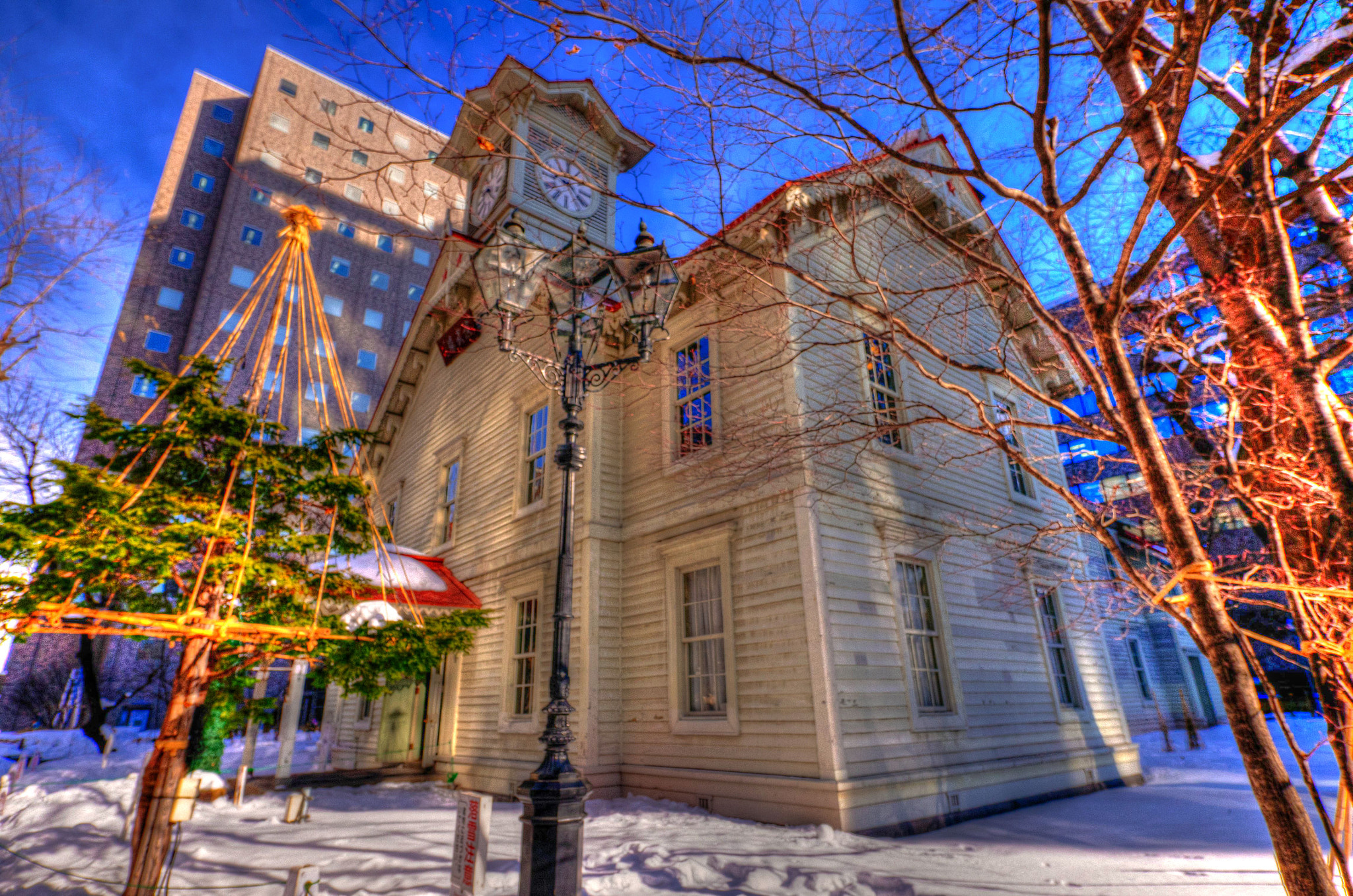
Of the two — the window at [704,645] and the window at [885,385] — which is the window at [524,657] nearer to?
the window at [704,645]

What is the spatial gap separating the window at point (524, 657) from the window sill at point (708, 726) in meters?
3.19

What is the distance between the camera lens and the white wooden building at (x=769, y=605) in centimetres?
790

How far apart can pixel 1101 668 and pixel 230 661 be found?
13585 mm

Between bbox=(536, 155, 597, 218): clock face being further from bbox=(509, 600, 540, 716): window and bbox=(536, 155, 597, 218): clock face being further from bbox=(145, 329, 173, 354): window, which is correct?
bbox=(145, 329, 173, 354): window

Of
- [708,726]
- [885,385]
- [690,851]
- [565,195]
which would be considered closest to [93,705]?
[565,195]

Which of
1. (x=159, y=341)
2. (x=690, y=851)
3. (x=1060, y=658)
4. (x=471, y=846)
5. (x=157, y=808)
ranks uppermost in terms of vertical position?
(x=159, y=341)

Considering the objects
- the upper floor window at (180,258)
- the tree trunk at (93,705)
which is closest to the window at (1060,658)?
the tree trunk at (93,705)

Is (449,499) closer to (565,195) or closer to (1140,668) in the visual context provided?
(565,195)

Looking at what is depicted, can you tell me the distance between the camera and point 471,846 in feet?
16.2

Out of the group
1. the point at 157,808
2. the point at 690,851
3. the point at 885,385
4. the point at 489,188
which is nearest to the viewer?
the point at 157,808

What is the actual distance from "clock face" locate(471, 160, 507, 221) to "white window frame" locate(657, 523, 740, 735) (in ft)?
33.2

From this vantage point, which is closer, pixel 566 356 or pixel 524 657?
pixel 566 356

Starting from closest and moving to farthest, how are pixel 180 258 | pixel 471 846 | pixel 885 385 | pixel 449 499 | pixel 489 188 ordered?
pixel 471 846 < pixel 885 385 < pixel 449 499 < pixel 489 188 < pixel 180 258

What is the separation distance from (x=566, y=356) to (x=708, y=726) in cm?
530
